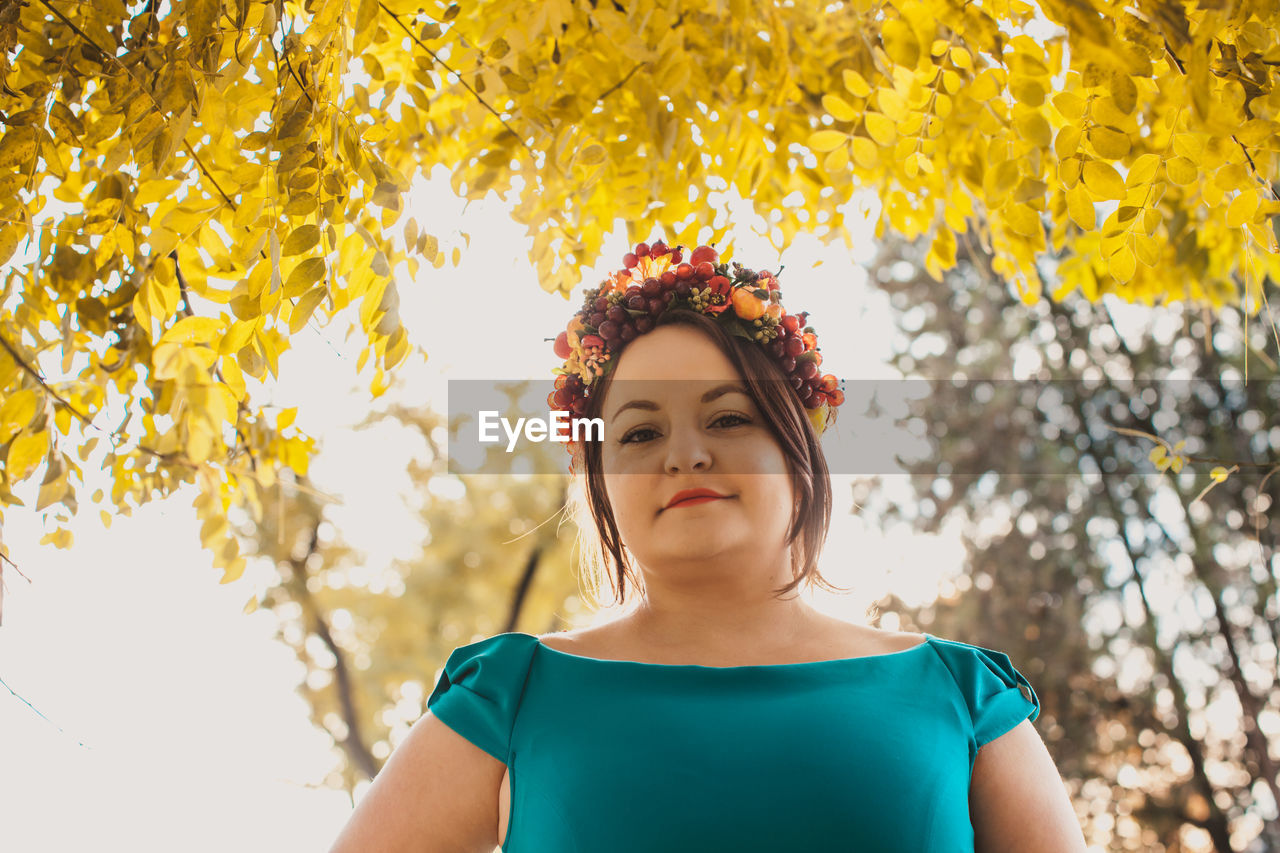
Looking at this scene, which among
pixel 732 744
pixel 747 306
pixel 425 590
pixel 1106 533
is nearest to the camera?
pixel 732 744

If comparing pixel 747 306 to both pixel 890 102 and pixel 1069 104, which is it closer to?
pixel 890 102

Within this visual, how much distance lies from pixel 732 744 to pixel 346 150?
0.81 metres

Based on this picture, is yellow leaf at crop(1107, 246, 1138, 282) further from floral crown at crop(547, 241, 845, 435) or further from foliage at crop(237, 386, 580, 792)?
foliage at crop(237, 386, 580, 792)

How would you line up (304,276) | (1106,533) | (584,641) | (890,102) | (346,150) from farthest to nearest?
1. (1106,533)
2. (584,641)
3. (890,102)
4. (346,150)
5. (304,276)

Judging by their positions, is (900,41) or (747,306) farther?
(747,306)

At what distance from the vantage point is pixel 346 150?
1.02 meters

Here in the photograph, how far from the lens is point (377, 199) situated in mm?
1019

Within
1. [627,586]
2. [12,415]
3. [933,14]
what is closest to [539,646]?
[627,586]

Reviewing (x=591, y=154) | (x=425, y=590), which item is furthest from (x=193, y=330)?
(x=425, y=590)

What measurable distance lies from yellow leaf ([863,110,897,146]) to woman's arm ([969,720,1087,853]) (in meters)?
0.82

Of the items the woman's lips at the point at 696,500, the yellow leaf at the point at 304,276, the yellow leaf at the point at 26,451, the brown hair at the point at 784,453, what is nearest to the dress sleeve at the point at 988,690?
the brown hair at the point at 784,453

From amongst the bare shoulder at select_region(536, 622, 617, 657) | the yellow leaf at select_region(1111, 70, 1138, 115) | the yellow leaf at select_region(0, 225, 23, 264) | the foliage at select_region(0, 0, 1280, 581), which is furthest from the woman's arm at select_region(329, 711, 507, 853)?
the yellow leaf at select_region(1111, 70, 1138, 115)

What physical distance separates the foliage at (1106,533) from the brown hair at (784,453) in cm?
394

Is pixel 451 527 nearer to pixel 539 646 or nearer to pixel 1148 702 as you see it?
pixel 1148 702
